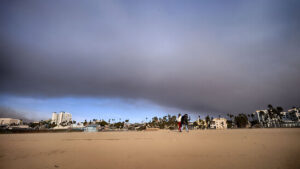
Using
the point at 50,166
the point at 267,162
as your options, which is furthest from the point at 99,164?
the point at 267,162

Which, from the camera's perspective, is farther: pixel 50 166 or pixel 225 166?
pixel 50 166

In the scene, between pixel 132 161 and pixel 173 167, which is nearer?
pixel 173 167

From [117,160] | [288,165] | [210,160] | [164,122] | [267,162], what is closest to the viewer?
[288,165]

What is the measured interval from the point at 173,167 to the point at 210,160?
3.06ft

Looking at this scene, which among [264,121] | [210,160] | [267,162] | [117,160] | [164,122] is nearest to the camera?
[267,162]

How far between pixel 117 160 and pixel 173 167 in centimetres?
138

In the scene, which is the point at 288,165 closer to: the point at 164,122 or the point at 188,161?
the point at 188,161

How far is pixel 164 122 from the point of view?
386 ft

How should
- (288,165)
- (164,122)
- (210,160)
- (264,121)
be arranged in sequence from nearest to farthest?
(288,165) < (210,160) < (264,121) < (164,122)

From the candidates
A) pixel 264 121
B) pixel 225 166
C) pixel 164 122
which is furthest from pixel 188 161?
pixel 264 121

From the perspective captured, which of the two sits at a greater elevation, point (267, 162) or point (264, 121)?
point (267, 162)

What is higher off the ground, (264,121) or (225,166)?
(225,166)

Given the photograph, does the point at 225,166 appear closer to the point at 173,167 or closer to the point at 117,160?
the point at 173,167

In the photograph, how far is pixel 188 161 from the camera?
306 centimetres
